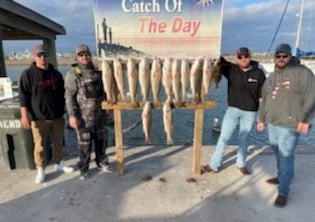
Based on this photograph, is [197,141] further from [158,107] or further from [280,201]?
[280,201]

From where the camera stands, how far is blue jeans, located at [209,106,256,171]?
11.8ft

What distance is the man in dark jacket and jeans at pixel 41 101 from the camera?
3339mm

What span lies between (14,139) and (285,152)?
321 cm

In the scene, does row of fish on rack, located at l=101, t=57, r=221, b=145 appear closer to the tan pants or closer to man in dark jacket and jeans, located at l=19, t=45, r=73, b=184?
man in dark jacket and jeans, located at l=19, t=45, r=73, b=184

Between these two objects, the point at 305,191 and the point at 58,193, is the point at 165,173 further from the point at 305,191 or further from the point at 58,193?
the point at 305,191

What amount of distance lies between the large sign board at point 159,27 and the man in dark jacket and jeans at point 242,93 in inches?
12.1

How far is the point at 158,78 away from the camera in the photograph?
3244 mm

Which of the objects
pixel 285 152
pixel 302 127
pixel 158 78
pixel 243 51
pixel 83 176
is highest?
pixel 243 51

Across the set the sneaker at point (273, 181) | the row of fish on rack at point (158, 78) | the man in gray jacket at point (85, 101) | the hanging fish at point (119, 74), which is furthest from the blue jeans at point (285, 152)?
the man in gray jacket at point (85, 101)

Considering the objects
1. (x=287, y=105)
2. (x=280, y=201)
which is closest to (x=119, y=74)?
(x=287, y=105)

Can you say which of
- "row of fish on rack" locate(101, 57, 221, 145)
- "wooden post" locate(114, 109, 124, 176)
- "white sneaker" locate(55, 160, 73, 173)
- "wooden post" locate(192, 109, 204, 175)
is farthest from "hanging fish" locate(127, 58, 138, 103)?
"white sneaker" locate(55, 160, 73, 173)

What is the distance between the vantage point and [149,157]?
14.1ft

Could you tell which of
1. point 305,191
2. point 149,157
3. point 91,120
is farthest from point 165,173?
point 305,191

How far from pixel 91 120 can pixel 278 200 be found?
7.34 feet
